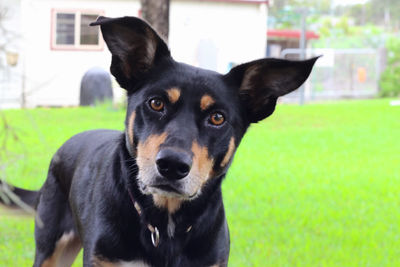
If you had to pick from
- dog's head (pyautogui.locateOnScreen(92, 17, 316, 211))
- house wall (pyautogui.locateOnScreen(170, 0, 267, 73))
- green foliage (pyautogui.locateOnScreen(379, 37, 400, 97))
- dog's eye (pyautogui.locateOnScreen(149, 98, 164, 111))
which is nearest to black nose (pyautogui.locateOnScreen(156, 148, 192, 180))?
dog's head (pyautogui.locateOnScreen(92, 17, 316, 211))

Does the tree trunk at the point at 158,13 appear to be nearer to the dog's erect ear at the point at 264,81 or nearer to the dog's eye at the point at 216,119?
the dog's erect ear at the point at 264,81

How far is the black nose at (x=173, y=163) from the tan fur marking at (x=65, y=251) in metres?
1.51

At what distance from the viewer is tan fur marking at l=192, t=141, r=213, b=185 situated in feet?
12.3

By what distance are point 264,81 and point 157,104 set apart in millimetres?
783

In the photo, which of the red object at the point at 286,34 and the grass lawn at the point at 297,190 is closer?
the grass lawn at the point at 297,190

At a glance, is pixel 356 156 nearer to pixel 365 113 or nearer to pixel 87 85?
pixel 365 113

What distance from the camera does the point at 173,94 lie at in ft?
13.0

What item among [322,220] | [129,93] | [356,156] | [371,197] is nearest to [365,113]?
[356,156]

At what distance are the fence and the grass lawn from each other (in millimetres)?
12217

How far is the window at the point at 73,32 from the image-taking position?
81.7 feet

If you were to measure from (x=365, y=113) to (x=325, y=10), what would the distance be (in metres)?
77.4

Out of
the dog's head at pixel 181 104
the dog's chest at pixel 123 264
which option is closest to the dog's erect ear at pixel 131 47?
the dog's head at pixel 181 104

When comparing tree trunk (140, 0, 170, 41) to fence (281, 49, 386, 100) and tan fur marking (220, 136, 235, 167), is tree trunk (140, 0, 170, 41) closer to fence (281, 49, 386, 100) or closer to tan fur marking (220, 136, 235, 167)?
tan fur marking (220, 136, 235, 167)

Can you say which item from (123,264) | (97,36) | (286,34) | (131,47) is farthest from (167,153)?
(286,34)
